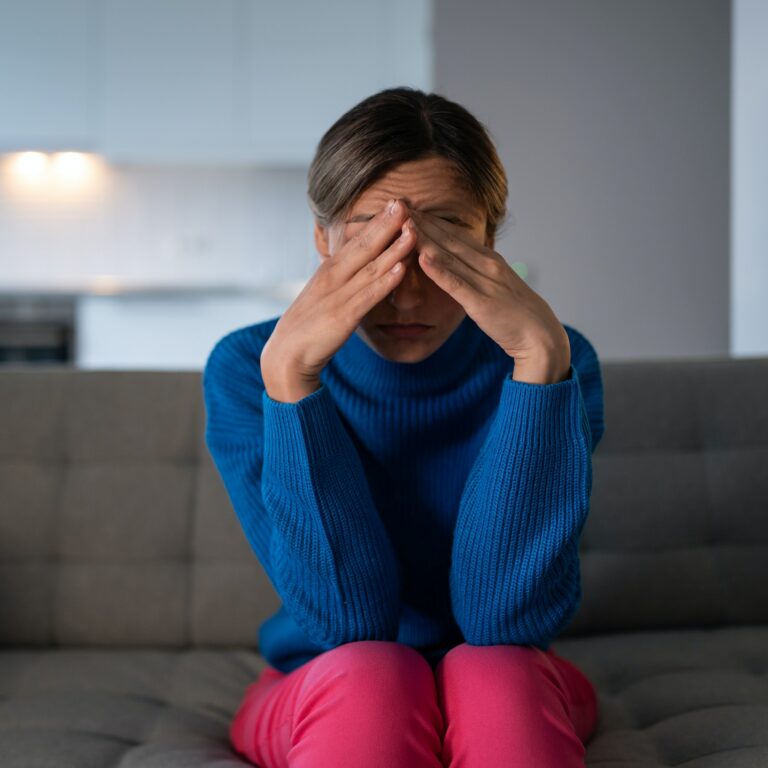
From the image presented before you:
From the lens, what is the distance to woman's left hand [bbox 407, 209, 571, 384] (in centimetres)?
92

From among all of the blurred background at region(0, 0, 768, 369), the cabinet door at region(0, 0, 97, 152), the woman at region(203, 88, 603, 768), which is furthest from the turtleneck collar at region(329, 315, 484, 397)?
the cabinet door at region(0, 0, 97, 152)

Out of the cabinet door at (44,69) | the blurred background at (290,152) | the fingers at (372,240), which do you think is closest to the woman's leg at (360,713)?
the fingers at (372,240)

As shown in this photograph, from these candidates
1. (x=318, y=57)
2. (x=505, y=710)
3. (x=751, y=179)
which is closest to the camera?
(x=505, y=710)

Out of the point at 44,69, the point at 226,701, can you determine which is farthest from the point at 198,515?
the point at 44,69

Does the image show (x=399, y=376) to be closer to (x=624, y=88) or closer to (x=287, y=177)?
(x=624, y=88)

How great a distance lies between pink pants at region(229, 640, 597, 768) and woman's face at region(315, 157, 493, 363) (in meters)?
0.33

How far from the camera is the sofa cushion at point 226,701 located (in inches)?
37.9

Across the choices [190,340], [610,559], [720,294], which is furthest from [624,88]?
[610,559]

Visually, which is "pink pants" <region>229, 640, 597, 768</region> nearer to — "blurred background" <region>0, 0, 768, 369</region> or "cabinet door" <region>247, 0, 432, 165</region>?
"blurred background" <region>0, 0, 768, 369</region>

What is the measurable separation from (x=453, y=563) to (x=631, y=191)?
2.62 meters

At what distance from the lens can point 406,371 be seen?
1.09 m

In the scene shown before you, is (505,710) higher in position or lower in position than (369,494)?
lower

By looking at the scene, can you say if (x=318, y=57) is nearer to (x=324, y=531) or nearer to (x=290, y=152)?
(x=290, y=152)

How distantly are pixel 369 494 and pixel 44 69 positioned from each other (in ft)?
11.3
